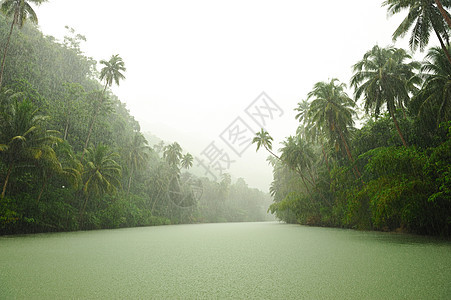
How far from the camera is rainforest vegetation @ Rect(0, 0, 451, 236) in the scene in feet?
30.5

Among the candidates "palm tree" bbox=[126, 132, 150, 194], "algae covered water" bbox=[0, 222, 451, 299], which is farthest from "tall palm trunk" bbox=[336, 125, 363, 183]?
"palm tree" bbox=[126, 132, 150, 194]

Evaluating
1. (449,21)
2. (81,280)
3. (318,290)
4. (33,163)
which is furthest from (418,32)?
(33,163)

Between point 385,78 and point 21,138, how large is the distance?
20030 millimetres

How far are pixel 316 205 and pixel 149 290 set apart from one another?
21.0 m

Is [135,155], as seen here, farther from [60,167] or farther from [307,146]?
[307,146]

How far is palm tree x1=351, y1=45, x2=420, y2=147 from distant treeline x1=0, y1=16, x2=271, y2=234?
18.8 metres

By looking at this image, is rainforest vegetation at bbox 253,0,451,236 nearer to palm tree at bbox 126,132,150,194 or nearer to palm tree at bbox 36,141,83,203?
palm tree at bbox 36,141,83,203

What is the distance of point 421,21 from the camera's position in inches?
414

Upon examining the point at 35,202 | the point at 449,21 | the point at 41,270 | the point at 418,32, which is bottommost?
the point at 41,270

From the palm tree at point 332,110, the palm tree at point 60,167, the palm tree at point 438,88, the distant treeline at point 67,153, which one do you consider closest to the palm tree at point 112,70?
the distant treeline at point 67,153

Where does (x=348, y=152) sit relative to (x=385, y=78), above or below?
below

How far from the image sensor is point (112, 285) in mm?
3637

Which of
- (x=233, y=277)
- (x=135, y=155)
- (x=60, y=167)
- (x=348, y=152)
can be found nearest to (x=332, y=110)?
(x=348, y=152)

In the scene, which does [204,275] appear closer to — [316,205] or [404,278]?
[404,278]
